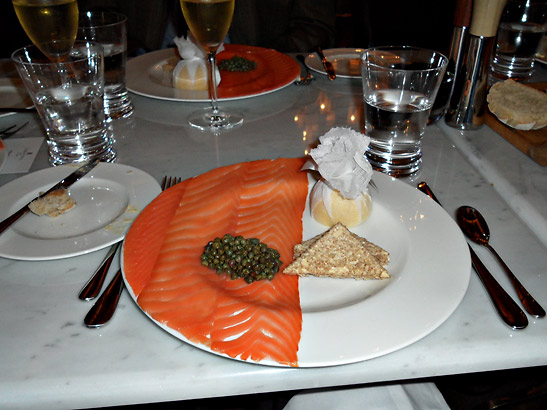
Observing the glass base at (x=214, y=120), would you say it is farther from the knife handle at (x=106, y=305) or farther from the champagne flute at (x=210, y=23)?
the knife handle at (x=106, y=305)

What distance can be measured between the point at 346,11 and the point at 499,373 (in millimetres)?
5275

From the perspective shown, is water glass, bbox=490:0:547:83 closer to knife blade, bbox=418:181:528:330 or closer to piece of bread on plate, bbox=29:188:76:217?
knife blade, bbox=418:181:528:330

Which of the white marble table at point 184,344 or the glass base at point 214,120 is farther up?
the white marble table at point 184,344

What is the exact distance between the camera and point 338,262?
2.28ft

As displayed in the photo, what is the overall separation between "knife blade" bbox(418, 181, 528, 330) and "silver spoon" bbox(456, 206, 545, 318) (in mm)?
22

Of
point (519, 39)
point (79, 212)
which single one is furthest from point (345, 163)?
point (519, 39)

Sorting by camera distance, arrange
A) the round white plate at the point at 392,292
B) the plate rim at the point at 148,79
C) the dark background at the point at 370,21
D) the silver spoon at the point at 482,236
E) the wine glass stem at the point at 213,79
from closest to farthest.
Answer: the round white plate at the point at 392,292 → the silver spoon at the point at 482,236 → the wine glass stem at the point at 213,79 → the plate rim at the point at 148,79 → the dark background at the point at 370,21

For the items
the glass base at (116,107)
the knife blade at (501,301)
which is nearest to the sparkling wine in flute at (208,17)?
the glass base at (116,107)

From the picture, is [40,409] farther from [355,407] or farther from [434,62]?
[434,62]

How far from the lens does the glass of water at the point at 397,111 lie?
1.01 meters

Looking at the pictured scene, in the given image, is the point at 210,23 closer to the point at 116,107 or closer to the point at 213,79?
the point at 213,79

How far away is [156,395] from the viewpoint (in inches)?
22.9

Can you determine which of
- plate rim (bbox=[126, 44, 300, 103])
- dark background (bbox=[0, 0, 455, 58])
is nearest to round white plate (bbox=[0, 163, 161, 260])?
plate rim (bbox=[126, 44, 300, 103])

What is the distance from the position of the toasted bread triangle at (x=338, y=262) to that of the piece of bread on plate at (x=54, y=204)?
0.45 meters
